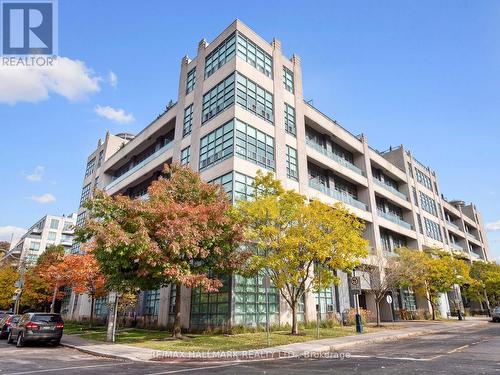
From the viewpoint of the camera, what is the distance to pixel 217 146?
2636 cm

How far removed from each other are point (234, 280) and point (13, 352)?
11702mm

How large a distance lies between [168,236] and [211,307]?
7.99 m

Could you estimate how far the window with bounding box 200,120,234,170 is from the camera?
2528cm

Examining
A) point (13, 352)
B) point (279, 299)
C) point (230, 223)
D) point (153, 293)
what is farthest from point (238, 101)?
point (13, 352)

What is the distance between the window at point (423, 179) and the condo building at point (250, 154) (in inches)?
387

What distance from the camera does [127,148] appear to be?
41.9 metres

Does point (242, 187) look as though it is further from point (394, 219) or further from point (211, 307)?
point (394, 219)

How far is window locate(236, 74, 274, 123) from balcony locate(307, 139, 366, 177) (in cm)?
578

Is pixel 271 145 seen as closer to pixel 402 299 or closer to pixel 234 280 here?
pixel 234 280

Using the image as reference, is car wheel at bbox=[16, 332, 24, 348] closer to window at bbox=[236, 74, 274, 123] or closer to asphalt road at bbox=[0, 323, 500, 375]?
asphalt road at bbox=[0, 323, 500, 375]

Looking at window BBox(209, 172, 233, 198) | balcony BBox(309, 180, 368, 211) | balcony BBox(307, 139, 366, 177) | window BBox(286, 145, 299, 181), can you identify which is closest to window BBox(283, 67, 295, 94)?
balcony BBox(307, 139, 366, 177)

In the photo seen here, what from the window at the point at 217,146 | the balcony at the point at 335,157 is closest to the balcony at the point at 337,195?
the balcony at the point at 335,157

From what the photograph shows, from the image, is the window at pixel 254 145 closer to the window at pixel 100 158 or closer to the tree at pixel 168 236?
the tree at pixel 168 236

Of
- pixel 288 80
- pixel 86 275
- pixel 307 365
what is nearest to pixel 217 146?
pixel 288 80
